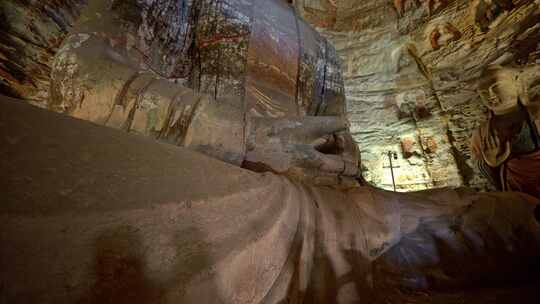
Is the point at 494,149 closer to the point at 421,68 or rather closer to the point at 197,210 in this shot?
the point at 421,68

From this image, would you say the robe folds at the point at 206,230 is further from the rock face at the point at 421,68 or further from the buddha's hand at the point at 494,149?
the rock face at the point at 421,68

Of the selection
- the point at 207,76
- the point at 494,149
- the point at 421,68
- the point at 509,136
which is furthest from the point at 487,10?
the point at 207,76

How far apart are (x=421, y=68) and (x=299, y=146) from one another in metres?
5.04

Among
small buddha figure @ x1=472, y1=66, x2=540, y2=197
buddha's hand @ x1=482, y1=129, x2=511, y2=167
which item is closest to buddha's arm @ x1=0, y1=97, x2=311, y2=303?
small buddha figure @ x1=472, y1=66, x2=540, y2=197

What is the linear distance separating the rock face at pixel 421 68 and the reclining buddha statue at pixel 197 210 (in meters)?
4.09

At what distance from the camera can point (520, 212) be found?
3.04 ft

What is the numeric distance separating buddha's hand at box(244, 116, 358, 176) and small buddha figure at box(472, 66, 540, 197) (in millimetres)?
2970

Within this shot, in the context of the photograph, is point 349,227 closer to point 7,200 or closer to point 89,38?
point 7,200

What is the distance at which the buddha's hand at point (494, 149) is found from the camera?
3266 mm

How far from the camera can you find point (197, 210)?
622 mm

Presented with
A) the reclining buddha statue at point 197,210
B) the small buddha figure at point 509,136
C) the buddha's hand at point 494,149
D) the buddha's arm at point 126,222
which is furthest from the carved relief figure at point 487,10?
the buddha's arm at point 126,222

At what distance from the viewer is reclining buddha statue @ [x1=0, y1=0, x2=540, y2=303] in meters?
0.46

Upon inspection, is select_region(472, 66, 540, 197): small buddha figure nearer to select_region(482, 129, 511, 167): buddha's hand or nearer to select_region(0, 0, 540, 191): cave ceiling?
select_region(482, 129, 511, 167): buddha's hand

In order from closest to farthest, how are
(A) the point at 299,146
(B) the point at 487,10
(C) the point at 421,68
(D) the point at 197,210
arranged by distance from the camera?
(D) the point at 197,210, (A) the point at 299,146, (B) the point at 487,10, (C) the point at 421,68
